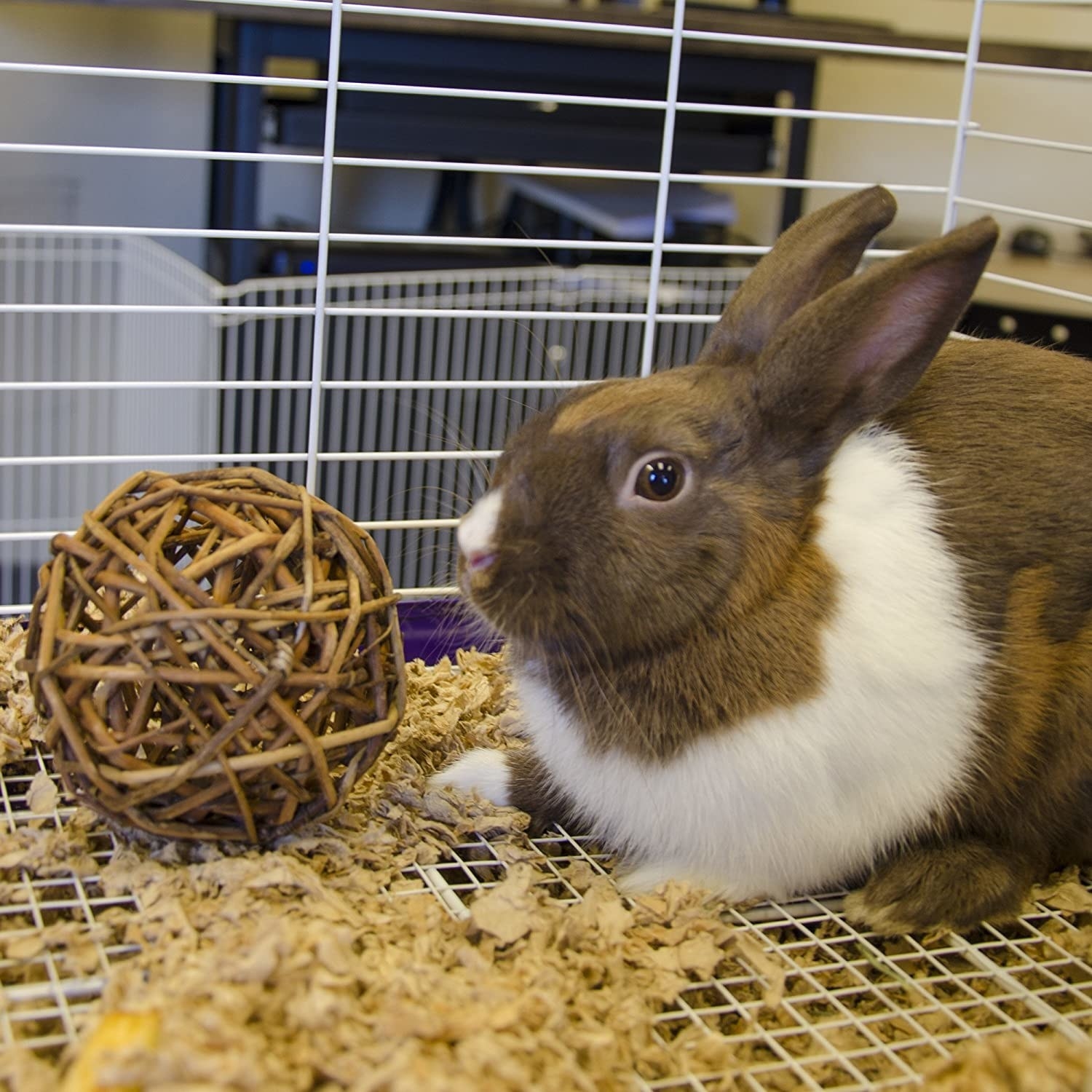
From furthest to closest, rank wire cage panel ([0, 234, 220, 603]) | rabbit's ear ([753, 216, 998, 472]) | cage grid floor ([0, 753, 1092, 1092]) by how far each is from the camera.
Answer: wire cage panel ([0, 234, 220, 603]), rabbit's ear ([753, 216, 998, 472]), cage grid floor ([0, 753, 1092, 1092])

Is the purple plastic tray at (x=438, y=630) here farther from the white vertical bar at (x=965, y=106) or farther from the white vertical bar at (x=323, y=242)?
the white vertical bar at (x=965, y=106)

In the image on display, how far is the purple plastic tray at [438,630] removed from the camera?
1399 millimetres

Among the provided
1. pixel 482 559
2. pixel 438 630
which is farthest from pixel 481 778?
pixel 482 559

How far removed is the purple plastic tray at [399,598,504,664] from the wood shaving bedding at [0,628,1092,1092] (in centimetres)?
17

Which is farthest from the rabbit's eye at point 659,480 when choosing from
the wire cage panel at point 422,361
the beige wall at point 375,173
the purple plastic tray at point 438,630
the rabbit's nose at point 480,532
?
the beige wall at point 375,173

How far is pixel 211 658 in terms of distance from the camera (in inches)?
45.0

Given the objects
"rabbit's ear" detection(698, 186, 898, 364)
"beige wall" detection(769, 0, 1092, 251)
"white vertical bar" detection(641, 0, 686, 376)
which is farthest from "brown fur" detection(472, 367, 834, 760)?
"beige wall" detection(769, 0, 1092, 251)

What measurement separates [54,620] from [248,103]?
1.52m

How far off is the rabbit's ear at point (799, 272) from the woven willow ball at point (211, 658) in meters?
0.42

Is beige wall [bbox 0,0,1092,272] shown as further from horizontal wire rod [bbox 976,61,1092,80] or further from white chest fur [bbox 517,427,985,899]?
white chest fur [bbox 517,427,985,899]

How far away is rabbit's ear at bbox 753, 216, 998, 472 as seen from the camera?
3.90ft

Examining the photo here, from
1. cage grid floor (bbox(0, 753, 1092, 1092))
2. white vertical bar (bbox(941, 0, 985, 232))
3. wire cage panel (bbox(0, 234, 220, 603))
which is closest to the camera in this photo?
cage grid floor (bbox(0, 753, 1092, 1092))

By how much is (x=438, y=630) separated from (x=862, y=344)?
0.54 m

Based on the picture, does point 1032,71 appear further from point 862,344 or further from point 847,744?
point 847,744
